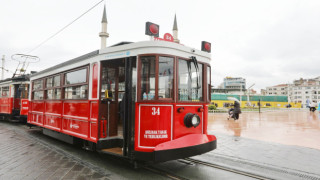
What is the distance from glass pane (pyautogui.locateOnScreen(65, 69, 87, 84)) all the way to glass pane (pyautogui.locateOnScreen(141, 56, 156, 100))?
209 cm

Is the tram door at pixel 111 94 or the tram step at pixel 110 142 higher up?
the tram door at pixel 111 94

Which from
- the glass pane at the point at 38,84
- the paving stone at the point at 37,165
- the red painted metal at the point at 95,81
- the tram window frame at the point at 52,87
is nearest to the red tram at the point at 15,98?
the glass pane at the point at 38,84

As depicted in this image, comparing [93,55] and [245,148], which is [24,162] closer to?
[93,55]

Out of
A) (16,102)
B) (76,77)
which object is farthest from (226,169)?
(16,102)

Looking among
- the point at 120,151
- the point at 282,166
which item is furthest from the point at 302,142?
the point at 120,151

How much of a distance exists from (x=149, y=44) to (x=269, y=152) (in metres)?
4.86

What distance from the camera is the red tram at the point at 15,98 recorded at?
12268 millimetres

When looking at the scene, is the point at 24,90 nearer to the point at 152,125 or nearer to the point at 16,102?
the point at 16,102

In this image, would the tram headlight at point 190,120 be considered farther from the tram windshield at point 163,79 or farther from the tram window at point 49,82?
the tram window at point 49,82

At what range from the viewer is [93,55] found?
5.34 metres

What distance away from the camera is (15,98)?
1292cm

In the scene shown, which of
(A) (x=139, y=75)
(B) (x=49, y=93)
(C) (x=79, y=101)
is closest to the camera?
(A) (x=139, y=75)

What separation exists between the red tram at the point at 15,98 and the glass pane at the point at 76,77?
7.23 metres

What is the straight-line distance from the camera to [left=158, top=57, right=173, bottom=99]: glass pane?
4301mm
